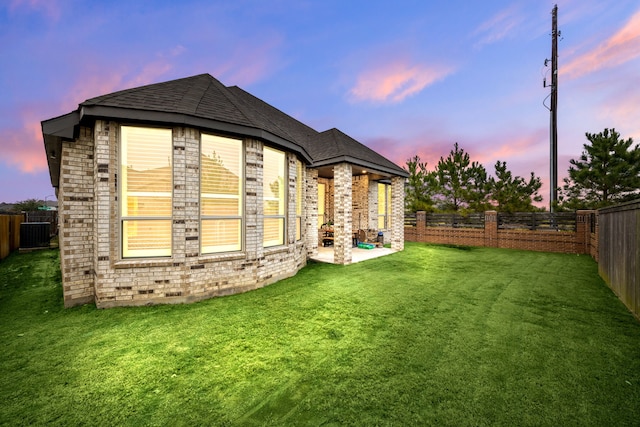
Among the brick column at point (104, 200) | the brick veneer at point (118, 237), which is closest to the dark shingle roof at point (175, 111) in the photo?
the brick veneer at point (118, 237)

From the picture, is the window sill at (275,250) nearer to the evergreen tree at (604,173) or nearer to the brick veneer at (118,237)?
the brick veneer at (118,237)

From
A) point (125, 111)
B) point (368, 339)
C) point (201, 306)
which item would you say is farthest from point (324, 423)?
point (125, 111)

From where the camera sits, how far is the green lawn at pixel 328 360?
7.13ft

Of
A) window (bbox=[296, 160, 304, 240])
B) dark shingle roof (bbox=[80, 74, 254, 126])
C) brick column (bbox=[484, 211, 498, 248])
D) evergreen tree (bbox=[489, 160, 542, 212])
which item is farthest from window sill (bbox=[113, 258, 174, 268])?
evergreen tree (bbox=[489, 160, 542, 212])

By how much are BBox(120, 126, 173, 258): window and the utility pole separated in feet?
69.3

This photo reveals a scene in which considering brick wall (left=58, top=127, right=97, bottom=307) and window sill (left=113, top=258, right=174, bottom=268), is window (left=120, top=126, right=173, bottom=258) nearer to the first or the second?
window sill (left=113, top=258, right=174, bottom=268)

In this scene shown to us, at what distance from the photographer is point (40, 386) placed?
2504mm

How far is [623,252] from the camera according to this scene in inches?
196

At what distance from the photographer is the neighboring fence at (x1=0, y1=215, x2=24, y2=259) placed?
10014 millimetres

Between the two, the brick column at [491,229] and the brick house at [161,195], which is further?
the brick column at [491,229]

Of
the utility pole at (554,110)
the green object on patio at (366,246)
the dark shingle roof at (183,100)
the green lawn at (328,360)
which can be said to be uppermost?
the utility pole at (554,110)

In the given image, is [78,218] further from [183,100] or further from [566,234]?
[566,234]

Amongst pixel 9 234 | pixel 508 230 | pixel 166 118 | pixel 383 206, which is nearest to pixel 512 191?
pixel 508 230

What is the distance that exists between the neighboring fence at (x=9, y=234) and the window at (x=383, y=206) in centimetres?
1751
